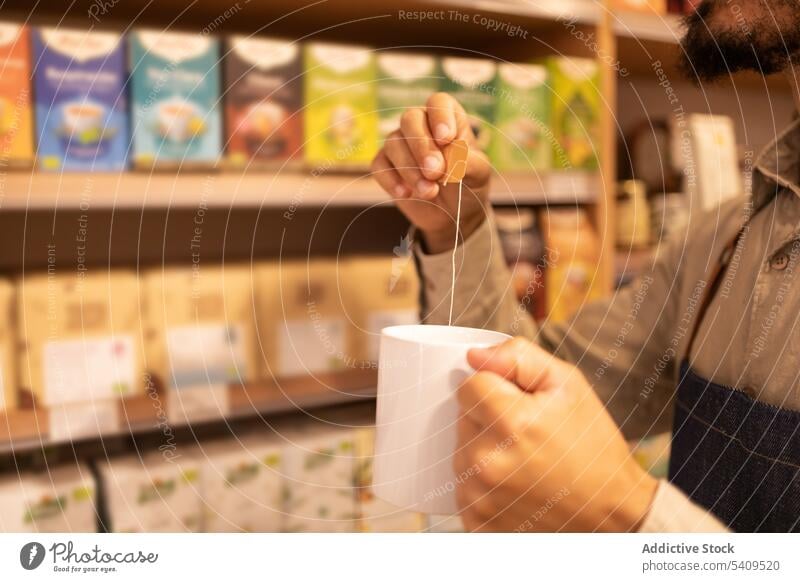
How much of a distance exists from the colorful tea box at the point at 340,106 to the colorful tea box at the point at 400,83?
0.04ft

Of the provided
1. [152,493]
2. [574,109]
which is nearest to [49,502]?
[152,493]

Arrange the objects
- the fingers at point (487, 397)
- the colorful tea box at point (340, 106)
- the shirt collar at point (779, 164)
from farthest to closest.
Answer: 1. the colorful tea box at point (340, 106)
2. the shirt collar at point (779, 164)
3. the fingers at point (487, 397)

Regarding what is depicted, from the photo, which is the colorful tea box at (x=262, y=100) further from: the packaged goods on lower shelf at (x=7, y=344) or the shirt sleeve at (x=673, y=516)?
the shirt sleeve at (x=673, y=516)

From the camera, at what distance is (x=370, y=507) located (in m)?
0.95

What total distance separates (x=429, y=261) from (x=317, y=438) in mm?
421

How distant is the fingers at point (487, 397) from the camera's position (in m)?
0.38

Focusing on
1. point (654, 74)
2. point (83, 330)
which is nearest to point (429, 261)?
point (83, 330)

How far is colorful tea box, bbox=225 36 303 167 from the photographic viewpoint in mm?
800

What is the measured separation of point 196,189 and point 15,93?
0.21 m

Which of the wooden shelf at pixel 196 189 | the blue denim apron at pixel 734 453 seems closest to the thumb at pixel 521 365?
the blue denim apron at pixel 734 453

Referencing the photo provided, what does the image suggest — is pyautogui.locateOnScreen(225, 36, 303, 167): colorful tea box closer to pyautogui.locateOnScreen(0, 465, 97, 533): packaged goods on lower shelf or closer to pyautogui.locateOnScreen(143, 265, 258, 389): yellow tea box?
pyautogui.locateOnScreen(143, 265, 258, 389): yellow tea box

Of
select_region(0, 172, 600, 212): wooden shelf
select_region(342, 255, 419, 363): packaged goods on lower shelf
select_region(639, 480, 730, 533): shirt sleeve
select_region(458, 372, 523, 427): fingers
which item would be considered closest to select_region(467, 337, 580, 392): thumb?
select_region(458, 372, 523, 427): fingers

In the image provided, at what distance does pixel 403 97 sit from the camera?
→ 0.88 meters
